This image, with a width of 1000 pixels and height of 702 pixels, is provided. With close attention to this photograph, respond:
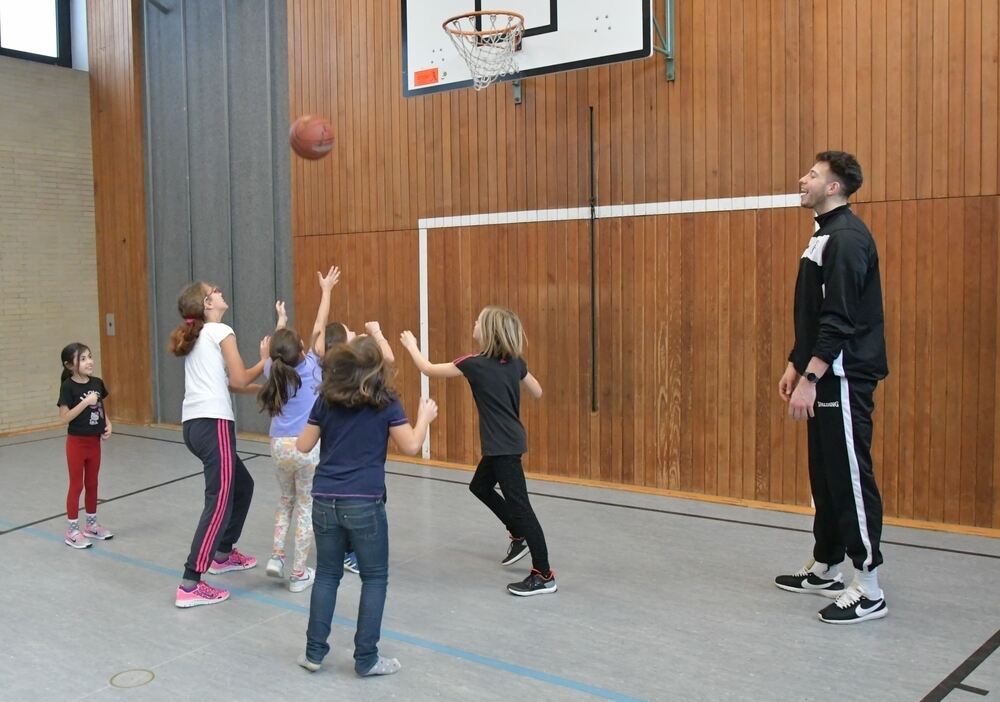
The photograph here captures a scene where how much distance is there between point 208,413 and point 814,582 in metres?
3.01

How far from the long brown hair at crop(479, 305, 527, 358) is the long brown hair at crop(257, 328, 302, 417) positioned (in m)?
0.90

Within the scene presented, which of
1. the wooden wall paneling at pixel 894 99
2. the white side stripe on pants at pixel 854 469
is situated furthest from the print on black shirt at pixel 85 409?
the wooden wall paneling at pixel 894 99

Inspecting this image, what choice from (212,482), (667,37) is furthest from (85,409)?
(667,37)

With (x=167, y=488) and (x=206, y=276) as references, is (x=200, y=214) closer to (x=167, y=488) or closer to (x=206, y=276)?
(x=206, y=276)

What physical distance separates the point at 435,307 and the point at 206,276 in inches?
122

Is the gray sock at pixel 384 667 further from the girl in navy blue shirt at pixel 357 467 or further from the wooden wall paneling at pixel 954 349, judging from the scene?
the wooden wall paneling at pixel 954 349

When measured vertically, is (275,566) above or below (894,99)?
below

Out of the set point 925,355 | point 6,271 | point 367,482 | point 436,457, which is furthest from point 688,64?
point 6,271

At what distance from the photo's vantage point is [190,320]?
15.1 feet

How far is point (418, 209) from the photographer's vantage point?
25.3 ft

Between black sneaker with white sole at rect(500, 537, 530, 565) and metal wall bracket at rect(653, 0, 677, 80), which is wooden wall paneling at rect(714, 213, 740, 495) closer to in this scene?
metal wall bracket at rect(653, 0, 677, 80)

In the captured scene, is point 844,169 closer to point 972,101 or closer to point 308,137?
point 972,101

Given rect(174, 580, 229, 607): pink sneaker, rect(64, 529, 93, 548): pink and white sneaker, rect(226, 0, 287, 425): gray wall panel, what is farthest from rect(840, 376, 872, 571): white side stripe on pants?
rect(226, 0, 287, 425): gray wall panel

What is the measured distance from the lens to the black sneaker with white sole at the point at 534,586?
453 cm
